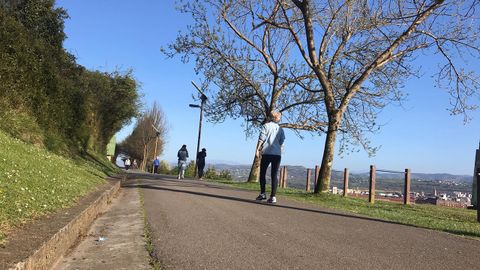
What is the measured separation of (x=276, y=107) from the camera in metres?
24.3

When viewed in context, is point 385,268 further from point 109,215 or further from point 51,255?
point 109,215

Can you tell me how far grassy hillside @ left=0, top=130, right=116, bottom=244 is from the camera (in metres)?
5.33

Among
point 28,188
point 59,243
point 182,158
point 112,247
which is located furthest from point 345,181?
point 59,243

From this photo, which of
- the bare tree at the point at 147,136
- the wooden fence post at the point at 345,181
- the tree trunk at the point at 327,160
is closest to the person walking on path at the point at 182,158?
the wooden fence post at the point at 345,181

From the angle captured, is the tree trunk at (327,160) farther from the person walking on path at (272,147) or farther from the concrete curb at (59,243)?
the concrete curb at (59,243)

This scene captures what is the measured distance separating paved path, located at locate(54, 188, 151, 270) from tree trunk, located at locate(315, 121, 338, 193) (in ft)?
26.1

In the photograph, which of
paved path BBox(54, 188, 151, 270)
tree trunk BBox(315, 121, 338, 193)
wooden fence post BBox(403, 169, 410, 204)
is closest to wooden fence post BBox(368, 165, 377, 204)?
wooden fence post BBox(403, 169, 410, 204)

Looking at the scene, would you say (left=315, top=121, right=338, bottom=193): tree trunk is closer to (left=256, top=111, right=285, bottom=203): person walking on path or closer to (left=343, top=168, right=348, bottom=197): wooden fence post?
(left=343, top=168, right=348, bottom=197): wooden fence post

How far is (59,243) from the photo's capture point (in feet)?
16.4

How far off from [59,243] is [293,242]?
105 inches

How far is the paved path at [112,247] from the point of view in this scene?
490 cm

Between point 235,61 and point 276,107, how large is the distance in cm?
314

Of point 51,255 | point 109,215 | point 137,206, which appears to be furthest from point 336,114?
point 51,255

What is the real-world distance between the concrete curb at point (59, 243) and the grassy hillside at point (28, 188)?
342 mm
